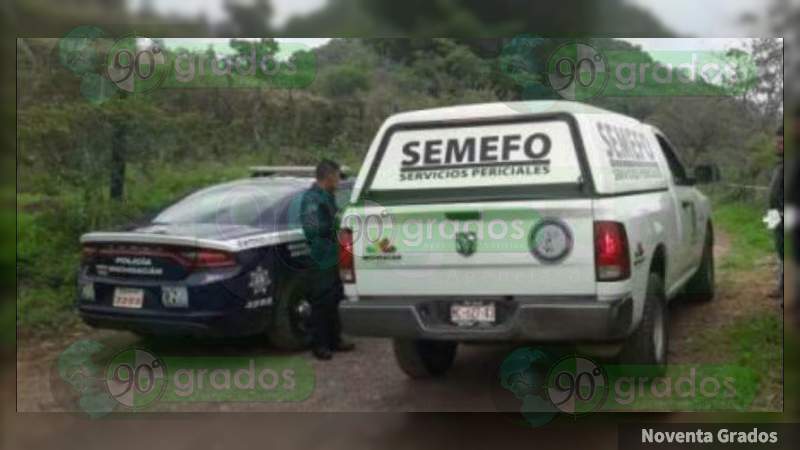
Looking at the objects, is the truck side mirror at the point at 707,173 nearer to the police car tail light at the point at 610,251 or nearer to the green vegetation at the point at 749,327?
the green vegetation at the point at 749,327

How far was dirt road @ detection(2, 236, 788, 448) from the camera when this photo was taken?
5.12 m

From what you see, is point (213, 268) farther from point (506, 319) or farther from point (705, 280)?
point (705, 280)

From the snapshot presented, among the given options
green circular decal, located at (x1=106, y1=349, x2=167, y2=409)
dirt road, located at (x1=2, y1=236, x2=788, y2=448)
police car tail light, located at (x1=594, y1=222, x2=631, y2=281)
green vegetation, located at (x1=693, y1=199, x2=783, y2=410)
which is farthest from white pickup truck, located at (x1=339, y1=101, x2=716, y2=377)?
green circular decal, located at (x1=106, y1=349, x2=167, y2=409)

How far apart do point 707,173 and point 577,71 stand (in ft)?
5.16

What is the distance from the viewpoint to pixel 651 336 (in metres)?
4.90

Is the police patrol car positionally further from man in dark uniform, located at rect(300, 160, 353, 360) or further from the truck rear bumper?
the truck rear bumper

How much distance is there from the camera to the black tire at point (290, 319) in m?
5.63

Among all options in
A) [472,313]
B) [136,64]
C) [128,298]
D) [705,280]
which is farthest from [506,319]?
[136,64]

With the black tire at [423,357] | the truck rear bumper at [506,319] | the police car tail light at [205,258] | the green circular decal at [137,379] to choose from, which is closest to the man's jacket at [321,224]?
the police car tail light at [205,258]

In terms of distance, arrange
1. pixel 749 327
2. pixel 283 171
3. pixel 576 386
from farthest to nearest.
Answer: pixel 283 171, pixel 749 327, pixel 576 386

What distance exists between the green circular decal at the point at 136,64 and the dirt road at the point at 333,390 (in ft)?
6.09

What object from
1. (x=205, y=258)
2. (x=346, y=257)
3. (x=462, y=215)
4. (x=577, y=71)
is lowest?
(x=205, y=258)

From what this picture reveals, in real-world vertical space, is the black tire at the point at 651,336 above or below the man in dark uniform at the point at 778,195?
below

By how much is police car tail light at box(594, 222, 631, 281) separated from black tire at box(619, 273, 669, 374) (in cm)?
64
